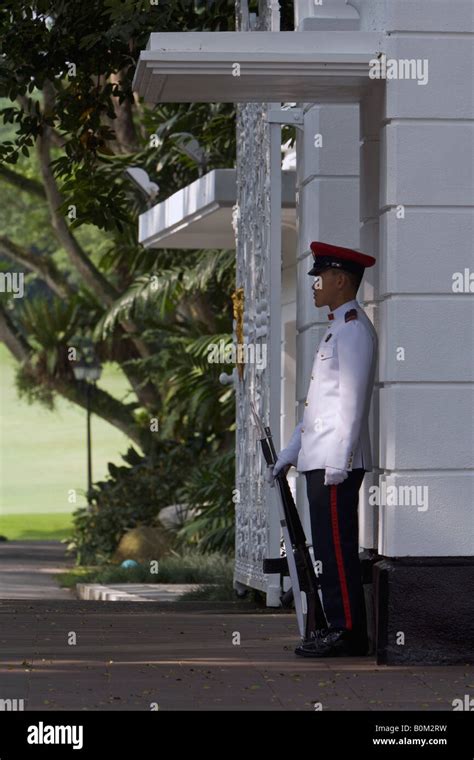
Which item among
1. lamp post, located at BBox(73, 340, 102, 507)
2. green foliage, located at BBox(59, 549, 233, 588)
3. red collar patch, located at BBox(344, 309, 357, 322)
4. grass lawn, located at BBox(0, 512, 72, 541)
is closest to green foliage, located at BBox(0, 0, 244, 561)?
lamp post, located at BBox(73, 340, 102, 507)

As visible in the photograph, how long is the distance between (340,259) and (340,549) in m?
1.40

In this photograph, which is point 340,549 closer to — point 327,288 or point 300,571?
point 300,571

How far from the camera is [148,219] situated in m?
18.0

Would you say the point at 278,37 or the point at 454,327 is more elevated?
the point at 278,37

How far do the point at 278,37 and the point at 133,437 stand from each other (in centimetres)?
2134

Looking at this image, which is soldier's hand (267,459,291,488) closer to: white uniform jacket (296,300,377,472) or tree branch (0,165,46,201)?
white uniform jacket (296,300,377,472)

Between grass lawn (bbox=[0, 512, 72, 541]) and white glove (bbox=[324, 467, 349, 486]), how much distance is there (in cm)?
4359

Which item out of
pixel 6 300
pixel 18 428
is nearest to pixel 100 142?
pixel 6 300

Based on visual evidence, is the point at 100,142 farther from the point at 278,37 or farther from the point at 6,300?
the point at 6,300

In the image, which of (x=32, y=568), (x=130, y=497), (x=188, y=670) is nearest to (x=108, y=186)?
(x=188, y=670)

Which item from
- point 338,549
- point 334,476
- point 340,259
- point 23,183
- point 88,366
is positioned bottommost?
point 338,549

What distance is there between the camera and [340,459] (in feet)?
27.1
